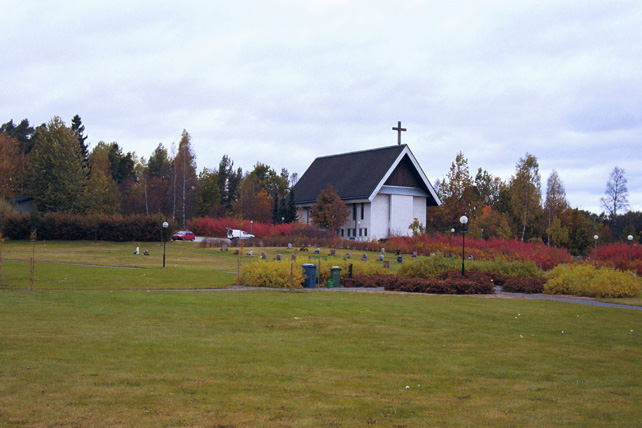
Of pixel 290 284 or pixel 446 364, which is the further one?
pixel 290 284

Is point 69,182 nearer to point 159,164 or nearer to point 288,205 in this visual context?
point 288,205

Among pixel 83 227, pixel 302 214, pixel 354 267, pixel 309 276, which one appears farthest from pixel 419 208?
pixel 309 276

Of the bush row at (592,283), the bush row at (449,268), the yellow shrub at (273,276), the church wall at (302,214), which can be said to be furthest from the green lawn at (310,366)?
the church wall at (302,214)

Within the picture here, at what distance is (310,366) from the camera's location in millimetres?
8945

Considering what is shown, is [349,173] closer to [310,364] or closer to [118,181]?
[118,181]

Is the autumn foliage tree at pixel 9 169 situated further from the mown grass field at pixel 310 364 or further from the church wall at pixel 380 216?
the mown grass field at pixel 310 364

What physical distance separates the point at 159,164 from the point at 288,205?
4510cm

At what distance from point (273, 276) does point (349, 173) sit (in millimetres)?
42140

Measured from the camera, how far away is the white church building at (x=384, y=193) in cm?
5966

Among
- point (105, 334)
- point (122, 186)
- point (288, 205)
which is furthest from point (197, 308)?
point (122, 186)

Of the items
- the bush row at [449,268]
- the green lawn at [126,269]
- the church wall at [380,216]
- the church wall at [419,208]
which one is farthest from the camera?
the church wall at [419,208]

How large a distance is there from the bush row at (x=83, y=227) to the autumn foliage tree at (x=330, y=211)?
1555cm

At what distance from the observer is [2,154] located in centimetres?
7369

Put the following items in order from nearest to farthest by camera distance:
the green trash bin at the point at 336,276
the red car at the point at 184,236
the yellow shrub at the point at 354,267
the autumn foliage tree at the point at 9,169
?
the green trash bin at the point at 336,276 → the yellow shrub at the point at 354,267 → the red car at the point at 184,236 → the autumn foliage tree at the point at 9,169
